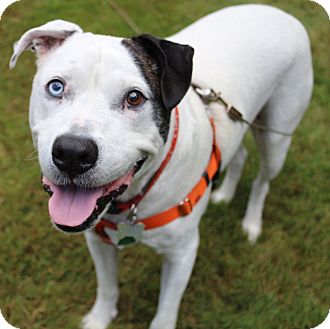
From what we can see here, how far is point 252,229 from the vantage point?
4715 millimetres

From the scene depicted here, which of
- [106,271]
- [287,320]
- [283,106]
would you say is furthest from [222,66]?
[287,320]

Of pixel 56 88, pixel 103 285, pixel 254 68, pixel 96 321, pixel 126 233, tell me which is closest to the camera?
pixel 56 88

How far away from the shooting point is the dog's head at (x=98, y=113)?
2334 millimetres

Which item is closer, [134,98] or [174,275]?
[134,98]

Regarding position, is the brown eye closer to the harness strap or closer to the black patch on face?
the black patch on face

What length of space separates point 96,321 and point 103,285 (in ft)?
1.12

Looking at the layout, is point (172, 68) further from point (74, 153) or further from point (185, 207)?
point (185, 207)

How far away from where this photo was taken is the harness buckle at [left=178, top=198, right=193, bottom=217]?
3.14m

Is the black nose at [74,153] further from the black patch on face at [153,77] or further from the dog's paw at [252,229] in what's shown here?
the dog's paw at [252,229]

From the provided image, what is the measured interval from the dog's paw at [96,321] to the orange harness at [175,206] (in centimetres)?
93

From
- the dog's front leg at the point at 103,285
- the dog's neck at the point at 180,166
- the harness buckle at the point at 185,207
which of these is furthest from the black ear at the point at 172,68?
the dog's front leg at the point at 103,285

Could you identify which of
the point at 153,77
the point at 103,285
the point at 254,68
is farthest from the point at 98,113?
the point at 103,285

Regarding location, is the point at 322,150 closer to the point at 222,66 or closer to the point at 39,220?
the point at 222,66

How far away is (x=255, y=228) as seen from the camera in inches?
186
